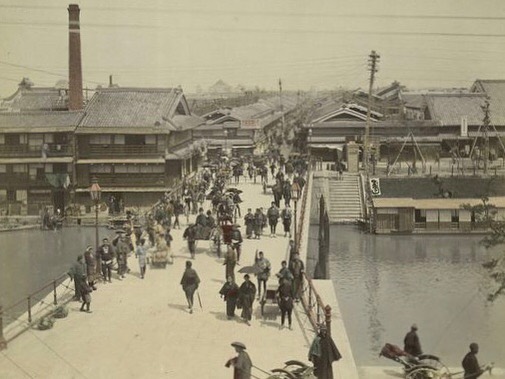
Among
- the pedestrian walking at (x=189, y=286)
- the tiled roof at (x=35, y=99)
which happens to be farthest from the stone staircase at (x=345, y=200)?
the pedestrian walking at (x=189, y=286)

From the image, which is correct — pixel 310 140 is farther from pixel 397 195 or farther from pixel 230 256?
pixel 230 256

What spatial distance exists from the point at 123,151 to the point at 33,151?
14.4 feet

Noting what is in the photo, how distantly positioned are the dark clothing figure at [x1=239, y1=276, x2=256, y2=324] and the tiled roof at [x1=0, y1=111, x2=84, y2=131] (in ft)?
62.4

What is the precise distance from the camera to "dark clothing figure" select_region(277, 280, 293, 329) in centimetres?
1310

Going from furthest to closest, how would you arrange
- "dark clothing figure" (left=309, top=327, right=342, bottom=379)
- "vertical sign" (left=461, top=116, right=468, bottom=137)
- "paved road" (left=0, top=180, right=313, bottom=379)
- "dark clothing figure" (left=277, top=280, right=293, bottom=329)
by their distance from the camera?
"vertical sign" (left=461, top=116, right=468, bottom=137), "dark clothing figure" (left=277, top=280, right=293, bottom=329), "paved road" (left=0, top=180, right=313, bottom=379), "dark clothing figure" (left=309, top=327, right=342, bottom=379)

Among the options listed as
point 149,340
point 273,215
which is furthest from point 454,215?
point 149,340

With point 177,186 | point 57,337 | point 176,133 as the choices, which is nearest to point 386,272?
point 177,186

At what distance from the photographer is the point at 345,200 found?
37.3m

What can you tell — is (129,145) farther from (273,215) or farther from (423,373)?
(423,373)

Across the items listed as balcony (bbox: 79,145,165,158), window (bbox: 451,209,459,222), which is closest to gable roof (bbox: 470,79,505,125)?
window (bbox: 451,209,459,222)

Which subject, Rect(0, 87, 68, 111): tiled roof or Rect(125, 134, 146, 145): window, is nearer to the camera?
Rect(125, 134, 146, 145): window

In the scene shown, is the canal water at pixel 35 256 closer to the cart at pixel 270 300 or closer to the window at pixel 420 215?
the cart at pixel 270 300

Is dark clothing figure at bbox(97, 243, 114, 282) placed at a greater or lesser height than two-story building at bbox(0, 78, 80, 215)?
lesser

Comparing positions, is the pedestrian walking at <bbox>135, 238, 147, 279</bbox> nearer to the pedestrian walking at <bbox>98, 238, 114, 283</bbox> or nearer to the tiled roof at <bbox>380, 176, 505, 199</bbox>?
the pedestrian walking at <bbox>98, 238, 114, 283</bbox>
